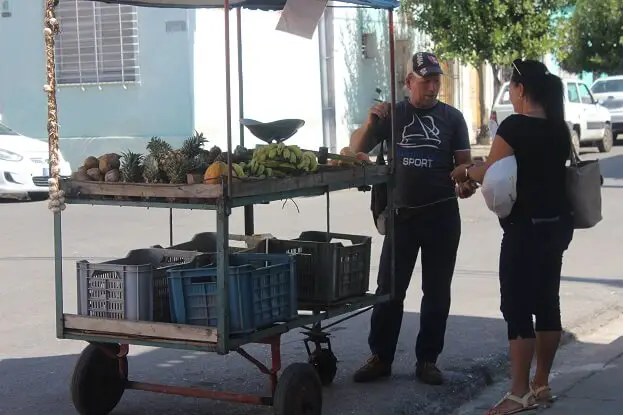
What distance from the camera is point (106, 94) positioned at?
2062cm

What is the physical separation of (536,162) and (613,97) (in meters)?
22.8

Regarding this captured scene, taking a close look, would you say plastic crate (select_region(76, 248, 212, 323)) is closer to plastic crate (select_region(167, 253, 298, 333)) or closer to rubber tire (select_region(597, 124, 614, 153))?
plastic crate (select_region(167, 253, 298, 333))

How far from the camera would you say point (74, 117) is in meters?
20.9

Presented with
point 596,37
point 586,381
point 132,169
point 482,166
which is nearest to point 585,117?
point 596,37

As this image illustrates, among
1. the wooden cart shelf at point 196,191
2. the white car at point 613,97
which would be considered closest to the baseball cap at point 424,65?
the wooden cart shelf at point 196,191

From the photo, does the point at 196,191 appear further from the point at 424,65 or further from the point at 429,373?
the point at 429,373

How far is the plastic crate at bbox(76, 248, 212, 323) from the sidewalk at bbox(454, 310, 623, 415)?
1820mm

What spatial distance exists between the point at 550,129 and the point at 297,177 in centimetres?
131

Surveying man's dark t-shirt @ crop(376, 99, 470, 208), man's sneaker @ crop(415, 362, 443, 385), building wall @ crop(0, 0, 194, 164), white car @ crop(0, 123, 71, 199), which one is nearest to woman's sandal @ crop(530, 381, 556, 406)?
man's sneaker @ crop(415, 362, 443, 385)

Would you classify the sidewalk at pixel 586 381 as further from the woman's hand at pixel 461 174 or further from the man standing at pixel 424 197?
the woman's hand at pixel 461 174

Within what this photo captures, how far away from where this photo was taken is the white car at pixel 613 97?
88.2 feet

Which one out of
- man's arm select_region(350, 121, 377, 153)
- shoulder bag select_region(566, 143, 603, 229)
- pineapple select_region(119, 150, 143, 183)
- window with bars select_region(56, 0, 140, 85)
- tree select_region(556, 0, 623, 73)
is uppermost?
tree select_region(556, 0, 623, 73)

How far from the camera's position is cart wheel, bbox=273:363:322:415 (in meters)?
5.09

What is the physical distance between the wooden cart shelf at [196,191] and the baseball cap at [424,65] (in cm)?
81
